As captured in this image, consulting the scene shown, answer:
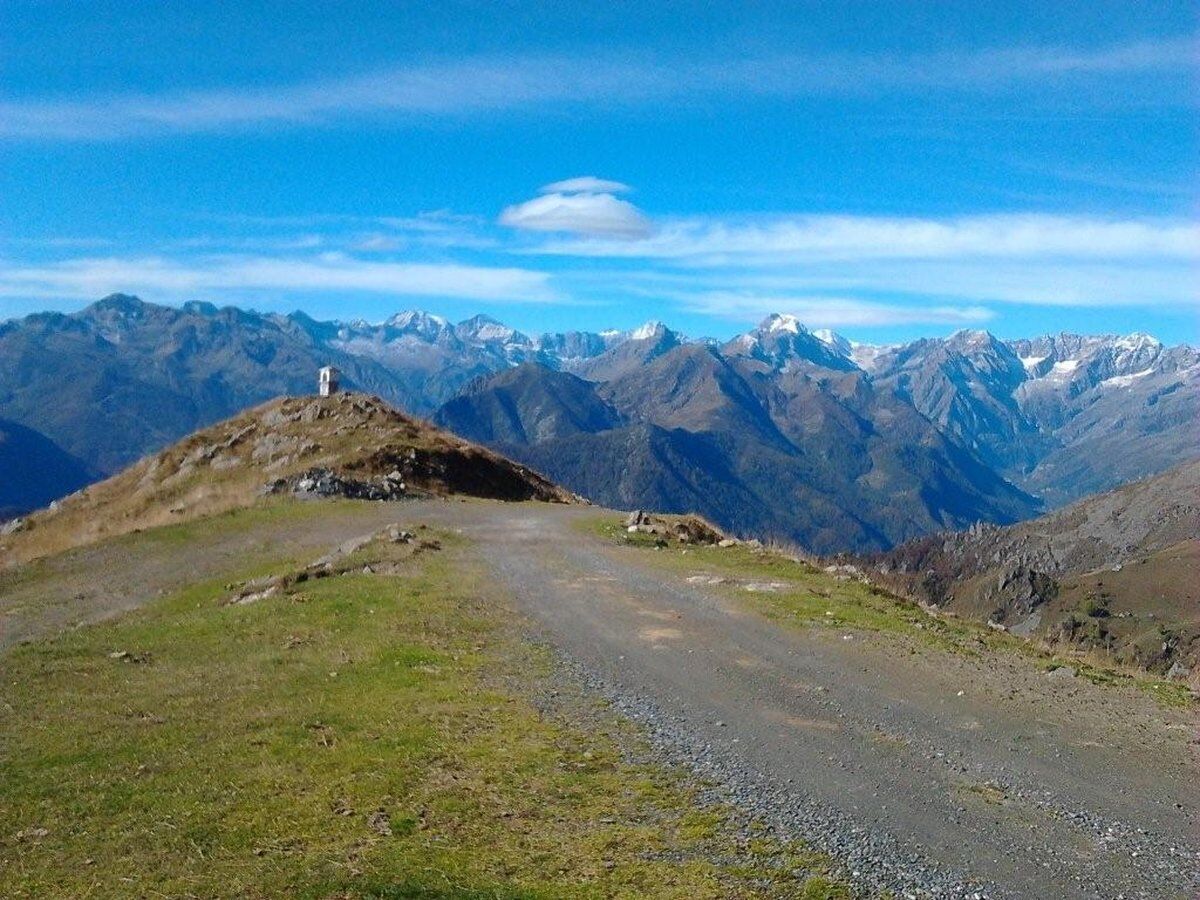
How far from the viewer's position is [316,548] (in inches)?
1492

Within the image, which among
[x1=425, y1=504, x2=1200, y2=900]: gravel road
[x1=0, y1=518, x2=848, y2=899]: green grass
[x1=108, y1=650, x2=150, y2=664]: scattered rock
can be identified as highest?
[x1=425, y1=504, x2=1200, y2=900]: gravel road

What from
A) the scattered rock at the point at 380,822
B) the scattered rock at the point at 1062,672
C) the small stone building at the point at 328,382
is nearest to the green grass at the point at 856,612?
the scattered rock at the point at 1062,672

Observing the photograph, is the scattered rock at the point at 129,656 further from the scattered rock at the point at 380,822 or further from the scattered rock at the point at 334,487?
the scattered rock at the point at 334,487

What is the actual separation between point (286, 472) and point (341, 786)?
141ft

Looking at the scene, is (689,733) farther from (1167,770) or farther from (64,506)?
(64,506)

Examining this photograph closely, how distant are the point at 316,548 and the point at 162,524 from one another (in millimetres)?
14088

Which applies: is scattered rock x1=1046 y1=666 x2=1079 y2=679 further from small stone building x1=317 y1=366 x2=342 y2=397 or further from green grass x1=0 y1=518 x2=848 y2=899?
small stone building x1=317 y1=366 x2=342 y2=397

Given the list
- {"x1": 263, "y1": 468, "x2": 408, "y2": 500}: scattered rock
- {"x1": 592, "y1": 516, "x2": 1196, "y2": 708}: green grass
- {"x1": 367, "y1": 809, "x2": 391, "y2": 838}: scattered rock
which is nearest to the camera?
{"x1": 367, "y1": 809, "x2": 391, "y2": 838}: scattered rock

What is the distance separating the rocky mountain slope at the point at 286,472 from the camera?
50.8 metres

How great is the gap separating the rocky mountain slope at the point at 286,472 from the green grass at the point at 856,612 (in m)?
23.0

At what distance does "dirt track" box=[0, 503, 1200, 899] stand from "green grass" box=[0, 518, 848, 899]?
1337mm

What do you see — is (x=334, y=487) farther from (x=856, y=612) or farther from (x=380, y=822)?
(x=380, y=822)

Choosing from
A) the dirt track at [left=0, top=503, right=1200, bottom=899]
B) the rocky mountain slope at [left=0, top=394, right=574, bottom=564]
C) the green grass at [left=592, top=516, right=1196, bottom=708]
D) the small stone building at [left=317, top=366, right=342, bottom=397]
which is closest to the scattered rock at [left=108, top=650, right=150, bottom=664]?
the dirt track at [left=0, top=503, right=1200, bottom=899]

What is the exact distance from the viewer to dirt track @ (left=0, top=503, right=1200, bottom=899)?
36.9 ft
